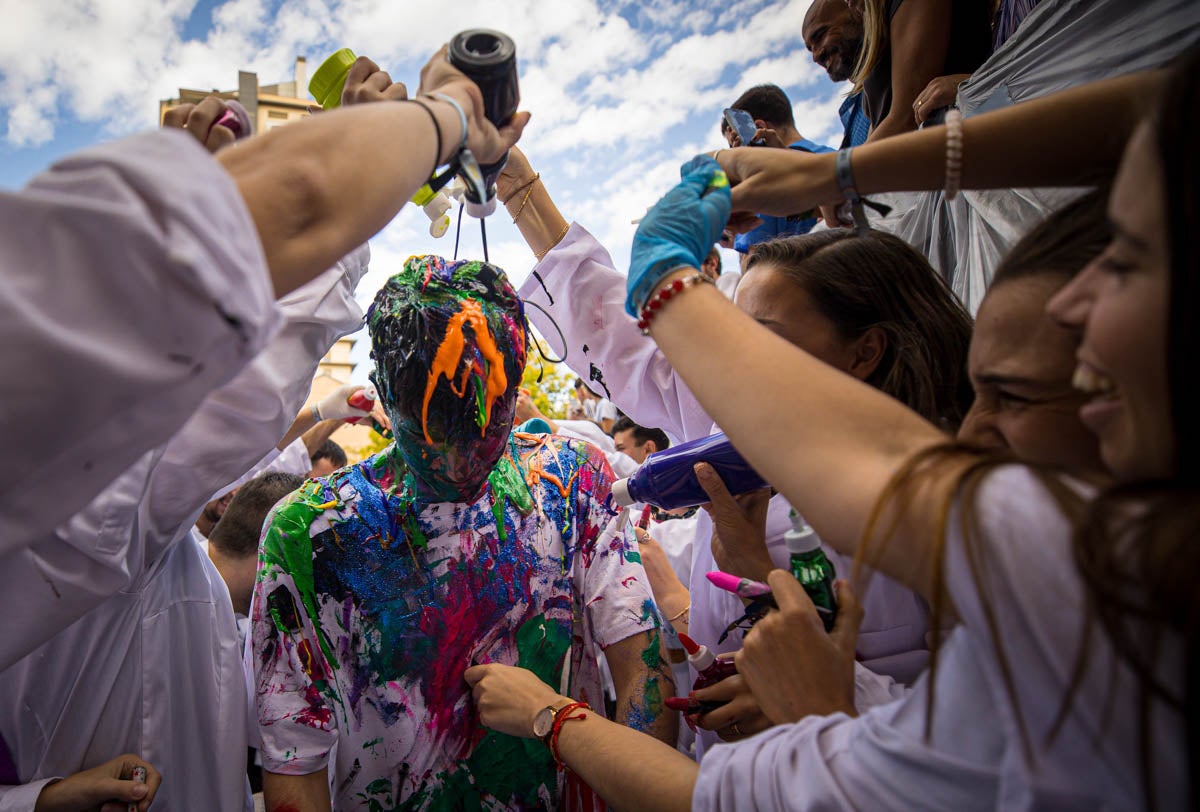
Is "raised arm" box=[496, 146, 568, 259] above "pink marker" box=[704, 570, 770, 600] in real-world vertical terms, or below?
above

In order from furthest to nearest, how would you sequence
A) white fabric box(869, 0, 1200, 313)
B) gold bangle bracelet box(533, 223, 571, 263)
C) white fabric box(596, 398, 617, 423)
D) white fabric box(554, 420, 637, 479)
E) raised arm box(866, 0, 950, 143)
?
white fabric box(596, 398, 617, 423)
white fabric box(554, 420, 637, 479)
gold bangle bracelet box(533, 223, 571, 263)
raised arm box(866, 0, 950, 143)
white fabric box(869, 0, 1200, 313)

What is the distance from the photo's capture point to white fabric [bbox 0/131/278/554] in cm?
70

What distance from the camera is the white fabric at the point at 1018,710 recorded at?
2.14 feet

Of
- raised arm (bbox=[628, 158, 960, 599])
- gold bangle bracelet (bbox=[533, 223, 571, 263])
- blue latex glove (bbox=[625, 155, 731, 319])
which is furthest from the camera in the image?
gold bangle bracelet (bbox=[533, 223, 571, 263])

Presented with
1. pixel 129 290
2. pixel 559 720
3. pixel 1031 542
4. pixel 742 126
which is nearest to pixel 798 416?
pixel 1031 542

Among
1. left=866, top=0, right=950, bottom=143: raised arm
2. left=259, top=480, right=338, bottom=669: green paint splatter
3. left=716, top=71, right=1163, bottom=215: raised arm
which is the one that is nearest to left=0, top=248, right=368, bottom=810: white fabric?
left=259, top=480, right=338, bottom=669: green paint splatter

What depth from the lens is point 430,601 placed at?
5.55 ft

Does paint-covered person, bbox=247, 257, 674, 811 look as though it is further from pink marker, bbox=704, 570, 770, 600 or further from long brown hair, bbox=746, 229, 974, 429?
long brown hair, bbox=746, 229, 974, 429

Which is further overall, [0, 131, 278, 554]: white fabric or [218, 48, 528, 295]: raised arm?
[218, 48, 528, 295]: raised arm

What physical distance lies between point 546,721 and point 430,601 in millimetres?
410

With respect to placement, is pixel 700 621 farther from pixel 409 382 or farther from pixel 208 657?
pixel 208 657

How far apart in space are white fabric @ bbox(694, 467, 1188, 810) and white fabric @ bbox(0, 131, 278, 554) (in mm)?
845

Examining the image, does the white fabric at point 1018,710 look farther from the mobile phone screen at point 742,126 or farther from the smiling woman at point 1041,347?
the mobile phone screen at point 742,126

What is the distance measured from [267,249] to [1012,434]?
111 cm
